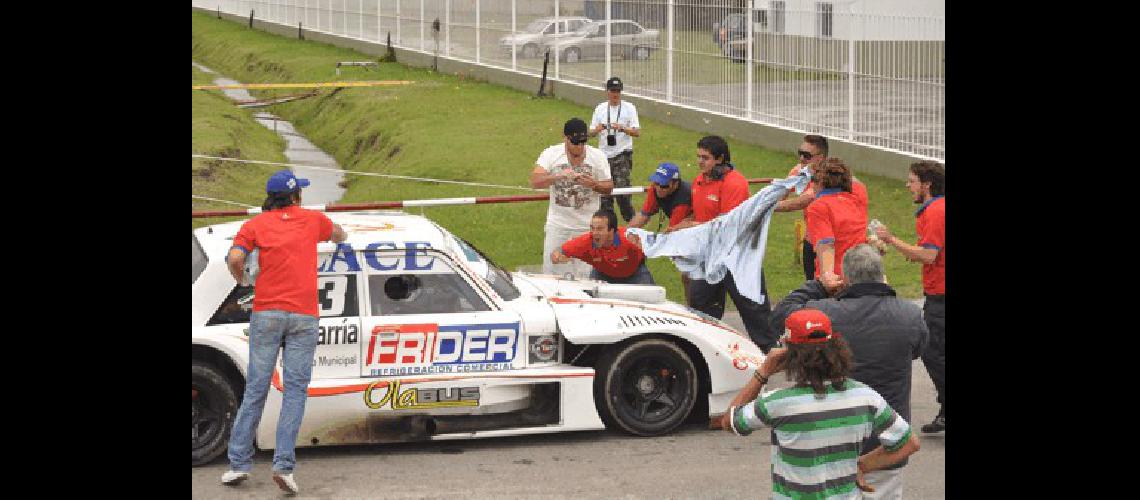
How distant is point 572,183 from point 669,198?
83 centimetres

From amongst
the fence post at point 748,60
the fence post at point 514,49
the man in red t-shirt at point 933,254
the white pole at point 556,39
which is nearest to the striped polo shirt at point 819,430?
the man in red t-shirt at point 933,254

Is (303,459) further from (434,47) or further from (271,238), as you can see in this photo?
(434,47)

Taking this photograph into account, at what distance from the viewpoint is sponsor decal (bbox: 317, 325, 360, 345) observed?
9047mm

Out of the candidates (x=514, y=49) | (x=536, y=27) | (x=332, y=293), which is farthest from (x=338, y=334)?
(x=514, y=49)

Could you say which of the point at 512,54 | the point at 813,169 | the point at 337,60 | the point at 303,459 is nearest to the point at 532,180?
the point at 813,169

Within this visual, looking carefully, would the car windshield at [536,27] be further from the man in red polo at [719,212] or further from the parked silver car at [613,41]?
the man in red polo at [719,212]

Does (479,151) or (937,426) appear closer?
(937,426)

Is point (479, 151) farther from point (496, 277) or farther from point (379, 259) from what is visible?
point (379, 259)

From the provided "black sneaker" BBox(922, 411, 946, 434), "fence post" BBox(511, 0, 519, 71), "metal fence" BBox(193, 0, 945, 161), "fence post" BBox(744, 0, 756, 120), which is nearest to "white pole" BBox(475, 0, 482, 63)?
"metal fence" BBox(193, 0, 945, 161)

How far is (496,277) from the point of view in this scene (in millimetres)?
9797

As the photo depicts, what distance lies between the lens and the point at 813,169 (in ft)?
34.0

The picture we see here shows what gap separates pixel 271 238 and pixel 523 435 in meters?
2.14

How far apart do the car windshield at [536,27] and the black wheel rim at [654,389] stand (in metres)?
21.5

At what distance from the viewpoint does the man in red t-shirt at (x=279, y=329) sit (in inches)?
331
